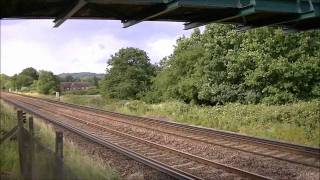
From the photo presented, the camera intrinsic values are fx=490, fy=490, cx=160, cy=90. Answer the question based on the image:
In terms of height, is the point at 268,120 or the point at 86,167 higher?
the point at 268,120

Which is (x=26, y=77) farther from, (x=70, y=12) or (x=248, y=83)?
(x=70, y=12)

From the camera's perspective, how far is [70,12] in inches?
445

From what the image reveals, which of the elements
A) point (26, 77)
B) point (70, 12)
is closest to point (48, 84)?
point (26, 77)

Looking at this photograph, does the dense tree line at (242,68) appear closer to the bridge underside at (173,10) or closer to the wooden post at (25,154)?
the bridge underside at (173,10)

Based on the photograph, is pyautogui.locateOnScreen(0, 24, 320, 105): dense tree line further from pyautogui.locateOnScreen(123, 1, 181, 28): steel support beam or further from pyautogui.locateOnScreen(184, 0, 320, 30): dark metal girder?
pyautogui.locateOnScreen(123, 1, 181, 28): steel support beam

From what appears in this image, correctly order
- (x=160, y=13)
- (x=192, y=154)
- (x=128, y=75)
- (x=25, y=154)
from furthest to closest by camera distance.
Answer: (x=128, y=75) < (x=192, y=154) < (x=160, y=13) < (x=25, y=154)

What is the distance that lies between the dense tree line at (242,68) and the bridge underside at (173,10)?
11968 millimetres

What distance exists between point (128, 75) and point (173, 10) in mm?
40602

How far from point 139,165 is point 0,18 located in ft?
20.5

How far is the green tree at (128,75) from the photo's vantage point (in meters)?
52.4

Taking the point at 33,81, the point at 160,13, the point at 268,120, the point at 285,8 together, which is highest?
the point at 285,8

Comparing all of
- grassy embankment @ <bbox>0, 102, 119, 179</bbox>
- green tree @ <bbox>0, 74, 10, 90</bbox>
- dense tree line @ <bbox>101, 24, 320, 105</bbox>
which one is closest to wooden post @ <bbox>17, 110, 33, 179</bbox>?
grassy embankment @ <bbox>0, 102, 119, 179</bbox>

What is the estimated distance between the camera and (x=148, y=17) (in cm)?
1320

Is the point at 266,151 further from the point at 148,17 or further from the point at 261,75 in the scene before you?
the point at 261,75
